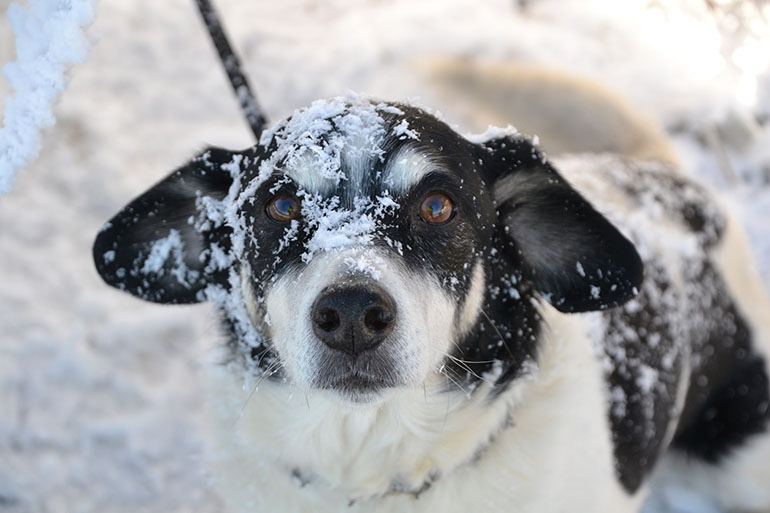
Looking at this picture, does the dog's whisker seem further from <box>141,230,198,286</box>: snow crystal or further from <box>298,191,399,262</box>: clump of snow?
<box>141,230,198,286</box>: snow crystal

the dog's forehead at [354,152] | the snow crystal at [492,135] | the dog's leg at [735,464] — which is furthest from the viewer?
the dog's leg at [735,464]

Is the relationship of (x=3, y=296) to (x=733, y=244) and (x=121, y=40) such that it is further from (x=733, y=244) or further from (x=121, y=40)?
(x=733, y=244)

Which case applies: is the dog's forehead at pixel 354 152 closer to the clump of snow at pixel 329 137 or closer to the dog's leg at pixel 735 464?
the clump of snow at pixel 329 137

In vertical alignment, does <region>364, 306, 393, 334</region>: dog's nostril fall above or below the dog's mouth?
above

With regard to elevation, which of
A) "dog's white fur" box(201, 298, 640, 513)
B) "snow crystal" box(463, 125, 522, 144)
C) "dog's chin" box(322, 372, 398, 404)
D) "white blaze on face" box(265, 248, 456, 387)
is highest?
"snow crystal" box(463, 125, 522, 144)

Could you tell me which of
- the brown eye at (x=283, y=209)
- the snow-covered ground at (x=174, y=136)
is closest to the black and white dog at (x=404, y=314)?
the brown eye at (x=283, y=209)

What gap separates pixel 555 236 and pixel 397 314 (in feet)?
2.29

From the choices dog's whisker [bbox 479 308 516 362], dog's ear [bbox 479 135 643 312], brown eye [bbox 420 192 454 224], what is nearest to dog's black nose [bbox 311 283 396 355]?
brown eye [bbox 420 192 454 224]

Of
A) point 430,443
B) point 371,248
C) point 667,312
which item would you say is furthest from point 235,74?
point 667,312

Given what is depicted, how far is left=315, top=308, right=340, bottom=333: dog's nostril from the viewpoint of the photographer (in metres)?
1.75

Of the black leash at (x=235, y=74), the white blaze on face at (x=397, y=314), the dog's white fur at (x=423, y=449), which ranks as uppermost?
the black leash at (x=235, y=74)

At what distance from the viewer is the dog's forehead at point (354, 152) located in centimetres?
201

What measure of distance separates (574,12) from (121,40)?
2911 mm

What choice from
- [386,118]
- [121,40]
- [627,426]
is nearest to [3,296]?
[121,40]
